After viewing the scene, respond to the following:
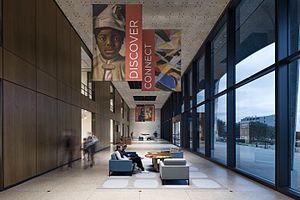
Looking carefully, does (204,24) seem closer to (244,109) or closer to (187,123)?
(244,109)

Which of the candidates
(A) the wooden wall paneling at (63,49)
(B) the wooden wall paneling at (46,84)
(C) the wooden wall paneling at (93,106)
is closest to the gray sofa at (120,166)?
(B) the wooden wall paneling at (46,84)

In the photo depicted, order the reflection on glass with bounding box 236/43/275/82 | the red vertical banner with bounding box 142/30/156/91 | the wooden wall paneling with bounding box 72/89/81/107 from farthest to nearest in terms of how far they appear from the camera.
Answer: the wooden wall paneling with bounding box 72/89/81/107
the red vertical banner with bounding box 142/30/156/91
the reflection on glass with bounding box 236/43/275/82

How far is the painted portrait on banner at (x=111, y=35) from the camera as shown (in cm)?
935

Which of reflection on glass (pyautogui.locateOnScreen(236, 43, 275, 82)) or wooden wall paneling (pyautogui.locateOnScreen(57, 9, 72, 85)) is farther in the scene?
wooden wall paneling (pyautogui.locateOnScreen(57, 9, 72, 85))

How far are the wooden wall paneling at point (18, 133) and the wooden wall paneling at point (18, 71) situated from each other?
0.17m

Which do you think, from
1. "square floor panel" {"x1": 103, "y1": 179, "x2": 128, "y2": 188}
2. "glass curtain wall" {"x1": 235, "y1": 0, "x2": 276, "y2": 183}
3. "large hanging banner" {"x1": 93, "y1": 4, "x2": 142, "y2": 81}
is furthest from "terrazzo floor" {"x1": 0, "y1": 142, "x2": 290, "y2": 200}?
"large hanging banner" {"x1": 93, "y1": 4, "x2": 142, "y2": 81}

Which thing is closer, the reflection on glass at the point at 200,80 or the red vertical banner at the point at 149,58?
the red vertical banner at the point at 149,58

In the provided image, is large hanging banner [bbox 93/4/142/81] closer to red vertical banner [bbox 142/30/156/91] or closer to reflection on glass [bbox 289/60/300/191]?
red vertical banner [bbox 142/30/156/91]

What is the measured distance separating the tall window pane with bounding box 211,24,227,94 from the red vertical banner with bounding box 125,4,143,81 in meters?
4.89

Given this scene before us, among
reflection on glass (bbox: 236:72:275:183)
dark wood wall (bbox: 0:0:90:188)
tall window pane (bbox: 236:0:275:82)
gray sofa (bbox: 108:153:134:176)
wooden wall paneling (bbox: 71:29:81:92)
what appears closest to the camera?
dark wood wall (bbox: 0:0:90:188)

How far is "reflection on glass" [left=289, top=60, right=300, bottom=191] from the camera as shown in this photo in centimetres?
730

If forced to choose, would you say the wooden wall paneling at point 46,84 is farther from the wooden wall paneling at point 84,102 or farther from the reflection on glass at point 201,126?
the reflection on glass at point 201,126

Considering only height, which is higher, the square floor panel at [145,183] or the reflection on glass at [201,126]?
the reflection on glass at [201,126]

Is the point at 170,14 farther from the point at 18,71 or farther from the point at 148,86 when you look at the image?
the point at 18,71
